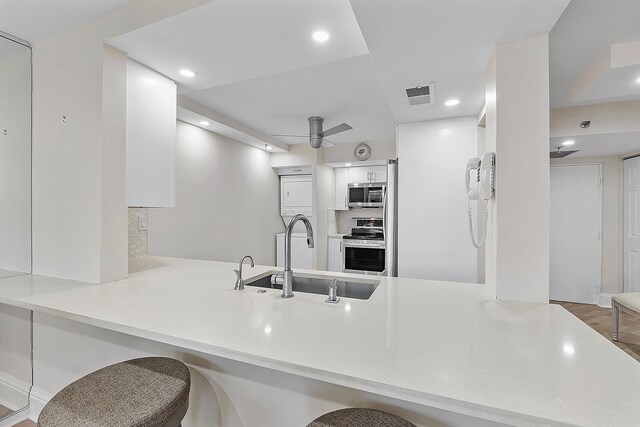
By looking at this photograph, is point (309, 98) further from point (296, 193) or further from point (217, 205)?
point (296, 193)

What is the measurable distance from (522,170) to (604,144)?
3.04 m

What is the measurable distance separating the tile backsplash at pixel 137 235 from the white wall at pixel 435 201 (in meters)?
2.28

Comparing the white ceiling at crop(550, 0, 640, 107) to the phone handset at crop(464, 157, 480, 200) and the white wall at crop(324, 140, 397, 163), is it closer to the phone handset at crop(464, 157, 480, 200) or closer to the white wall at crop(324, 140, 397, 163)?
the phone handset at crop(464, 157, 480, 200)

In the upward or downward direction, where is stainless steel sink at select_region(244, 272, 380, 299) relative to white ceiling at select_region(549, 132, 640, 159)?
downward

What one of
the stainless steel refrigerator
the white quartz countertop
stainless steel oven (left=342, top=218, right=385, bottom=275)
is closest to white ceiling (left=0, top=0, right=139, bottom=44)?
the white quartz countertop

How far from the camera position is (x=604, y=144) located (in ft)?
10.7

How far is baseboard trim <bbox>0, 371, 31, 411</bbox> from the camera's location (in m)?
1.78

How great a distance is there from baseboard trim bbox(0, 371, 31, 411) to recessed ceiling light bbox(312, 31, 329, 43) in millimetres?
2678

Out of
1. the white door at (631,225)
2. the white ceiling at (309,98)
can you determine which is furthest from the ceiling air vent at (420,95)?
the white door at (631,225)

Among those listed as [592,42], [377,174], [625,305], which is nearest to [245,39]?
[592,42]

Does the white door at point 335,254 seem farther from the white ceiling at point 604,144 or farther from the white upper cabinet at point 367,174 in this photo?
the white ceiling at point 604,144

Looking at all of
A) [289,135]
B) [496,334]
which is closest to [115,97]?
[496,334]

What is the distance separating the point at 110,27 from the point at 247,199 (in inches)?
109

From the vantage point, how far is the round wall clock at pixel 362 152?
15.1 feet
